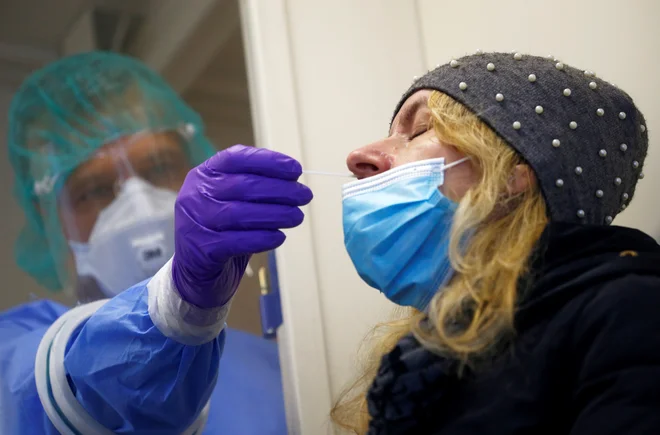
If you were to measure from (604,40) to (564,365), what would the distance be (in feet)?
2.20

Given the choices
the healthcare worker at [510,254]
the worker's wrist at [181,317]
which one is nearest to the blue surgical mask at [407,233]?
the healthcare worker at [510,254]

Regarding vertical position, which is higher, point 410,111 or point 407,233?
point 410,111

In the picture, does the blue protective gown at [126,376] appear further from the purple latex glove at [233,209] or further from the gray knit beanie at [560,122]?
the gray knit beanie at [560,122]

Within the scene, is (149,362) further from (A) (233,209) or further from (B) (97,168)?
(B) (97,168)

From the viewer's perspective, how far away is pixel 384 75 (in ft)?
4.83

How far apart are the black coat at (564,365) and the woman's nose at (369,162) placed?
234 millimetres

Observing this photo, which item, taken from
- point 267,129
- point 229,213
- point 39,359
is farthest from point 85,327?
point 267,129

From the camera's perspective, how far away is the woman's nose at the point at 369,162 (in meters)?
0.89

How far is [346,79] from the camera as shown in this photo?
4.72 feet

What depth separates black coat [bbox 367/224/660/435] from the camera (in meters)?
0.61

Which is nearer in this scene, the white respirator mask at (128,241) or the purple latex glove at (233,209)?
the purple latex glove at (233,209)

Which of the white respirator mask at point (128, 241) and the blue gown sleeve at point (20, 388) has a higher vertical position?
the white respirator mask at point (128, 241)

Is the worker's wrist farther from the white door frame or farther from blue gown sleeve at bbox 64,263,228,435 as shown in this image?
the white door frame

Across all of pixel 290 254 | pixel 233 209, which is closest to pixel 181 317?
pixel 233 209
